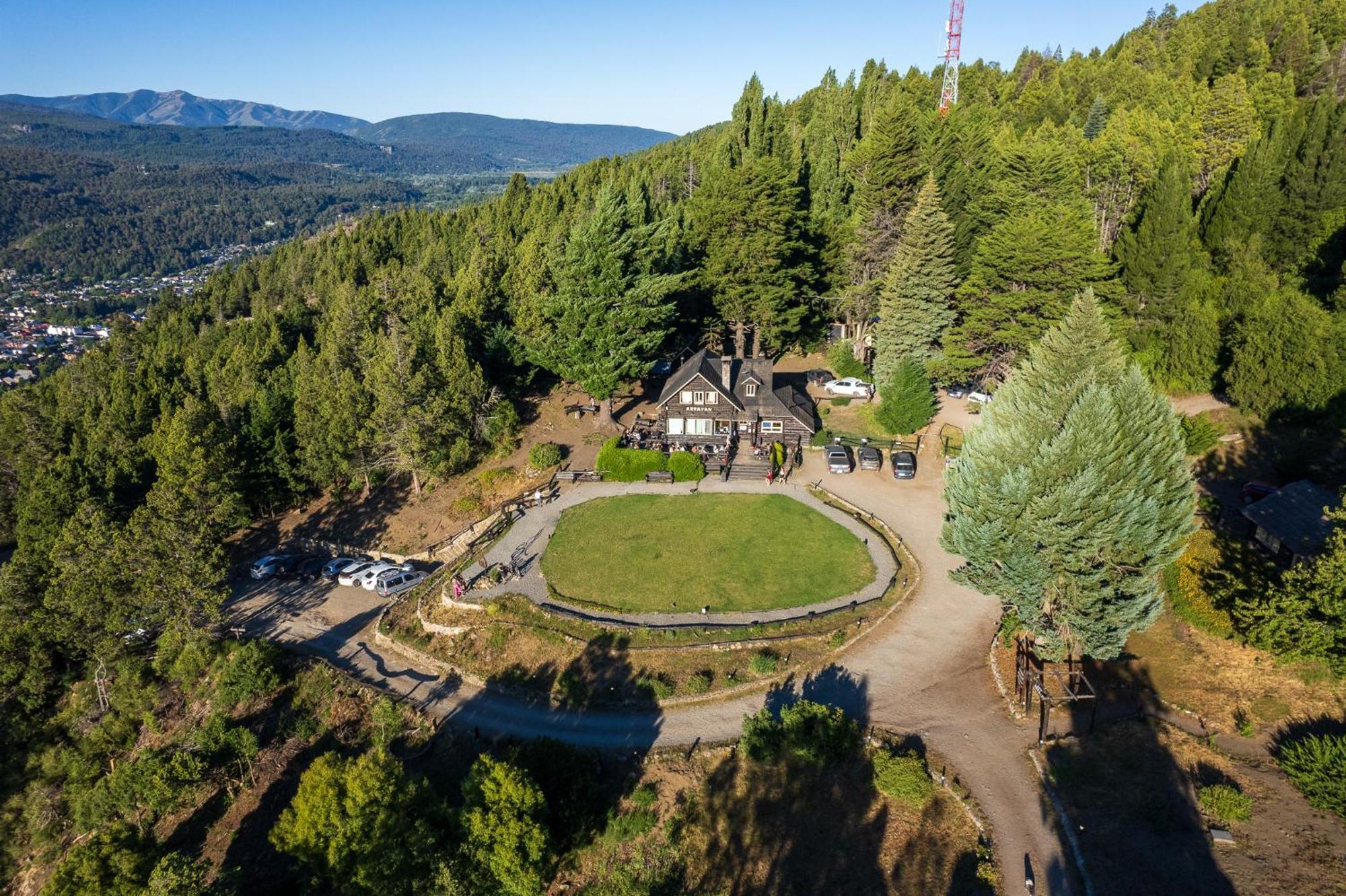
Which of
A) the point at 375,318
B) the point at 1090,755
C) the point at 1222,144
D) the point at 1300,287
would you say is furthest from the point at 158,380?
the point at 1222,144

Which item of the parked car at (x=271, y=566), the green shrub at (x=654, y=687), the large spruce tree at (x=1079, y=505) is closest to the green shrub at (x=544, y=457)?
the parked car at (x=271, y=566)

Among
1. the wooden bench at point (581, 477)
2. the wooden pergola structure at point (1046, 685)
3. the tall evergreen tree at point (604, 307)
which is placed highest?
the tall evergreen tree at point (604, 307)

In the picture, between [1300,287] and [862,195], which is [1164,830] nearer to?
[1300,287]

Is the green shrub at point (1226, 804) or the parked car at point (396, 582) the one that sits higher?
the green shrub at point (1226, 804)

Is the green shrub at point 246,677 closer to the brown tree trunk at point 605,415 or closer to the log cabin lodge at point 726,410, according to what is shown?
the brown tree trunk at point 605,415

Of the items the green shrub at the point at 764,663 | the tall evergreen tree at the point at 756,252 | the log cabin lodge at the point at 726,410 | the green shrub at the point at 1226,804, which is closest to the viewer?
→ the green shrub at the point at 1226,804

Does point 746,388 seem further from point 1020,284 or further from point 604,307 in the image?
point 1020,284

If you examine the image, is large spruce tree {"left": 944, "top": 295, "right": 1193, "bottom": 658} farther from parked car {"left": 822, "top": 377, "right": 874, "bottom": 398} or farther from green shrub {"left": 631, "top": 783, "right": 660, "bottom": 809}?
parked car {"left": 822, "top": 377, "right": 874, "bottom": 398}
